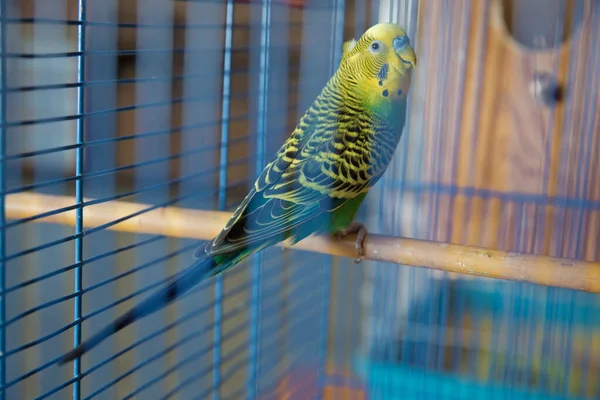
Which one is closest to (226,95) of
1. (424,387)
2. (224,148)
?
(224,148)

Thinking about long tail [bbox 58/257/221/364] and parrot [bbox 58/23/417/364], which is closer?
long tail [bbox 58/257/221/364]

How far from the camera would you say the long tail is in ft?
2.11

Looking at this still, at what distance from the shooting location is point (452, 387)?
3.76ft

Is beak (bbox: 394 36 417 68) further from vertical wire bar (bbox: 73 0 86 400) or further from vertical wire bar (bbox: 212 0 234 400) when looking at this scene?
vertical wire bar (bbox: 73 0 86 400)

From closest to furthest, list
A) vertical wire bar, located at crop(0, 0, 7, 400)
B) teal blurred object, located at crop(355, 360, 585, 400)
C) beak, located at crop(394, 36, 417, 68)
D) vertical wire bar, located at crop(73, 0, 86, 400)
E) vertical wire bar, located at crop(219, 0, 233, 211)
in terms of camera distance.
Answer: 1. vertical wire bar, located at crop(0, 0, 7, 400)
2. vertical wire bar, located at crop(73, 0, 86, 400)
3. beak, located at crop(394, 36, 417, 68)
4. vertical wire bar, located at crop(219, 0, 233, 211)
5. teal blurred object, located at crop(355, 360, 585, 400)

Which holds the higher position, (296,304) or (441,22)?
(441,22)

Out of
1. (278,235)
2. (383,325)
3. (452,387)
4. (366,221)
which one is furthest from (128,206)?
(452,387)

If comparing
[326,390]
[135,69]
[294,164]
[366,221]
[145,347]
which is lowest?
[145,347]

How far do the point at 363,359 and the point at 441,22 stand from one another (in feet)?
2.30

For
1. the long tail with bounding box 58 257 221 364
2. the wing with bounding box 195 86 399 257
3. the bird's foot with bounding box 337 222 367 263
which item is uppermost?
the wing with bounding box 195 86 399 257

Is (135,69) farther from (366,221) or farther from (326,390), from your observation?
(326,390)

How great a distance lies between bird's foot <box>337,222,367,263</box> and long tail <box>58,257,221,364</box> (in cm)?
21

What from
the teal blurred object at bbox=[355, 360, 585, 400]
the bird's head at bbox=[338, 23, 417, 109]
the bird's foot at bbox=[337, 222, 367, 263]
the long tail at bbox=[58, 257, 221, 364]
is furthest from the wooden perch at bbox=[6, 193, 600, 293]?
the teal blurred object at bbox=[355, 360, 585, 400]

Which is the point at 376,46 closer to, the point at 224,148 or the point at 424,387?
the point at 224,148
